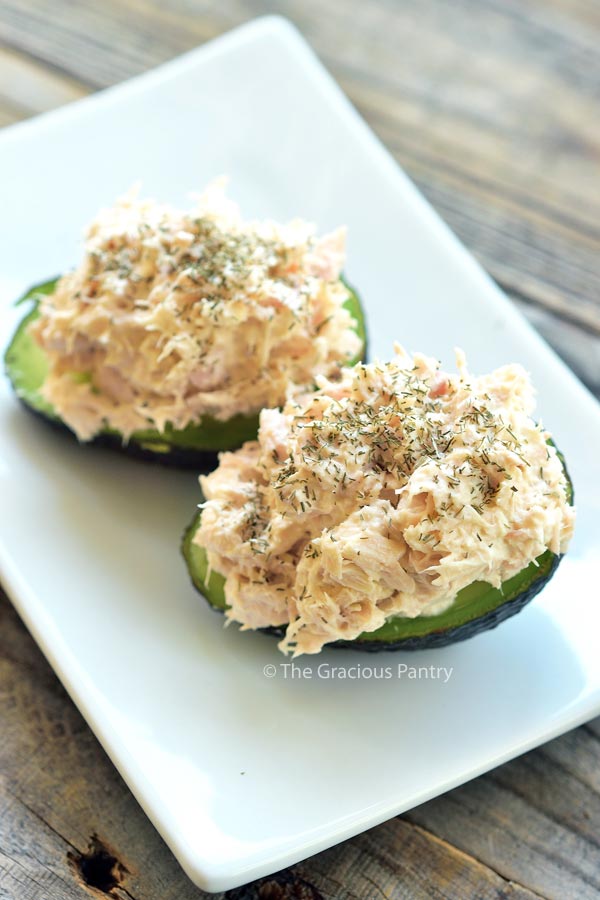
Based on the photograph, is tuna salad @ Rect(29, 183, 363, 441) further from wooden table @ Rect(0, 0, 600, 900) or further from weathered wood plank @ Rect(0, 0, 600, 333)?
weathered wood plank @ Rect(0, 0, 600, 333)

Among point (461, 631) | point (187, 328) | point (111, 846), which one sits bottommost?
point (111, 846)

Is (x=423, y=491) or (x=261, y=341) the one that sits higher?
(x=423, y=491)

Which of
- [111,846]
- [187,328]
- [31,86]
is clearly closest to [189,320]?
[187,328]

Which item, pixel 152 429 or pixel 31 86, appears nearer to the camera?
pixel 152 429

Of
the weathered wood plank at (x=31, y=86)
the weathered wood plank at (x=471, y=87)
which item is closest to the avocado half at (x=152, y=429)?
the weathered wood plank at (x=471, y=87)

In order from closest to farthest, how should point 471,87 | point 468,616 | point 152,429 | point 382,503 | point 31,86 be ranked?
point 382,503 < point 468,616 < point 152,429 < point 31,86 < point 471,87

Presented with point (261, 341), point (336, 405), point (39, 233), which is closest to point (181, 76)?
point (39, 233)

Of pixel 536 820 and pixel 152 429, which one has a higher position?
pixel 152 429

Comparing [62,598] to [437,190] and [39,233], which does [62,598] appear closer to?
[39,233]

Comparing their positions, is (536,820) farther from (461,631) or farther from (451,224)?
(451,224)
